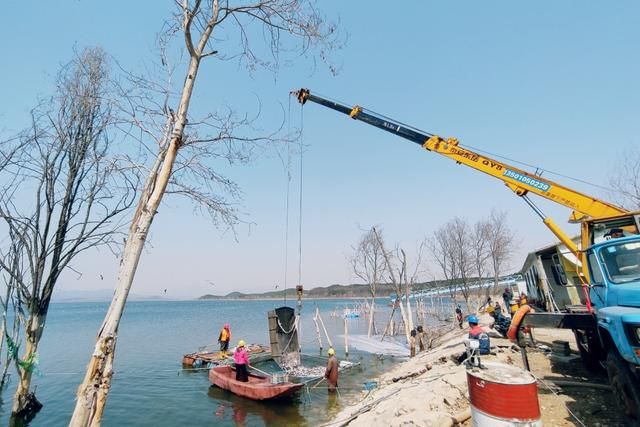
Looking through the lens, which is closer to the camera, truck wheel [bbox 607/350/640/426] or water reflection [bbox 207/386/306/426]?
truck wheel [bbox 607/350/640/426]

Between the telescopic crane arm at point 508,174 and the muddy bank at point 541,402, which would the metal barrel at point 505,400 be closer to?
the muddy bank at point 541,402

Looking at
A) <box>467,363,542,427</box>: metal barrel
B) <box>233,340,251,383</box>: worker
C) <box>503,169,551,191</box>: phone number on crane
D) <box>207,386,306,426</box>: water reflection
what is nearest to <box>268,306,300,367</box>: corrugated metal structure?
<box>233,340,251,383</box>: worker

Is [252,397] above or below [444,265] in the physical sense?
below

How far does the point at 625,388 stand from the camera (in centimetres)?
549

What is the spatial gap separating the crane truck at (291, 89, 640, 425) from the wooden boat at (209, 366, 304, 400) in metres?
9.71

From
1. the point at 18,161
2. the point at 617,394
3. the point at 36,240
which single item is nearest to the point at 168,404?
the point at 36,240

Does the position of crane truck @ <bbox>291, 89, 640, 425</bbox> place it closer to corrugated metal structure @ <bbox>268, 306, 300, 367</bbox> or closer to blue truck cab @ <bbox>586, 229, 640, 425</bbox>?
blue truck cab @ <bbox>586, 229, 640, 425</bbox>

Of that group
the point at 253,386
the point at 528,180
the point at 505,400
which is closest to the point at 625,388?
the point at 505,400

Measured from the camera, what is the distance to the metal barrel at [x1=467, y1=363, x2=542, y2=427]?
435cm

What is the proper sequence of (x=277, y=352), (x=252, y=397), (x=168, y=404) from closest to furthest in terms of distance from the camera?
(x=252, y=397), (x=168, y=404), (x=277, y=352)

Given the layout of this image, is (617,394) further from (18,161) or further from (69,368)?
(69,368)

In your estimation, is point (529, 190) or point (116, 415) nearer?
point (529, 190)

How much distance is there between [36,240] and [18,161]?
2580 mm

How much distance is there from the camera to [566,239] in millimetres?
9734
